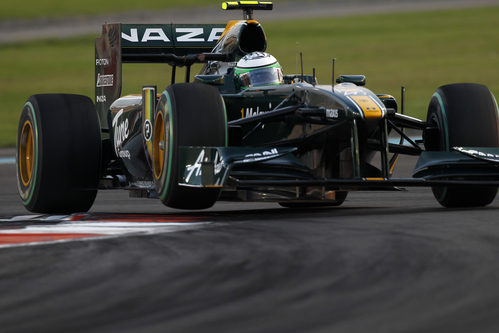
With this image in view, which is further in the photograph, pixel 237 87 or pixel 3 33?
pixel 3 33

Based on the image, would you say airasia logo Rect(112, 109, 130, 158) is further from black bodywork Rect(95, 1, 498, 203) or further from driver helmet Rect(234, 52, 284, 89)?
driver helmet Rect(234, 52, 284, 89)

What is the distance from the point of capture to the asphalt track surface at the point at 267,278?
4219 millimetres

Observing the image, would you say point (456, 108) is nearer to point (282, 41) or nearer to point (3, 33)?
point (282, 41)

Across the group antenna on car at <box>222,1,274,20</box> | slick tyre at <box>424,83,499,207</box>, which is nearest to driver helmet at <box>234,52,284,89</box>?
antenna on car at <box>222,1,274,20</box>

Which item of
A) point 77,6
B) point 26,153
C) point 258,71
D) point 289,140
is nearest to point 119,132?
point 26,153

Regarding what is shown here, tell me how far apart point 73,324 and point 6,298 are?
2.43ft

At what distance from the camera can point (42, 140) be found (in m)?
9.61

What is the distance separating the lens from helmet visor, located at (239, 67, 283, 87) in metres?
9.90

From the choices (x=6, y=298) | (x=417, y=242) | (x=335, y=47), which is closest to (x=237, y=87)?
(x=417, y=242)

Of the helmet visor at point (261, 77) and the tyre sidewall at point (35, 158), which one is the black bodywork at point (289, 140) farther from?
the tyre sidewall at point (35, 158)

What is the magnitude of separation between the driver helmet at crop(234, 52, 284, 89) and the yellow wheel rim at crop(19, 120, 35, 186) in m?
2.08

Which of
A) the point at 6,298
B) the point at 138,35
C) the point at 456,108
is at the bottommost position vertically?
the point at 6,298

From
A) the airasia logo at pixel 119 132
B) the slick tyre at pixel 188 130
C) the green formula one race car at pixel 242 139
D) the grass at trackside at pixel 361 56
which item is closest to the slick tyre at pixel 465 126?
the green formula one race car at pixel 242 139

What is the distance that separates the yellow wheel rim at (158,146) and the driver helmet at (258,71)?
4.02ft
